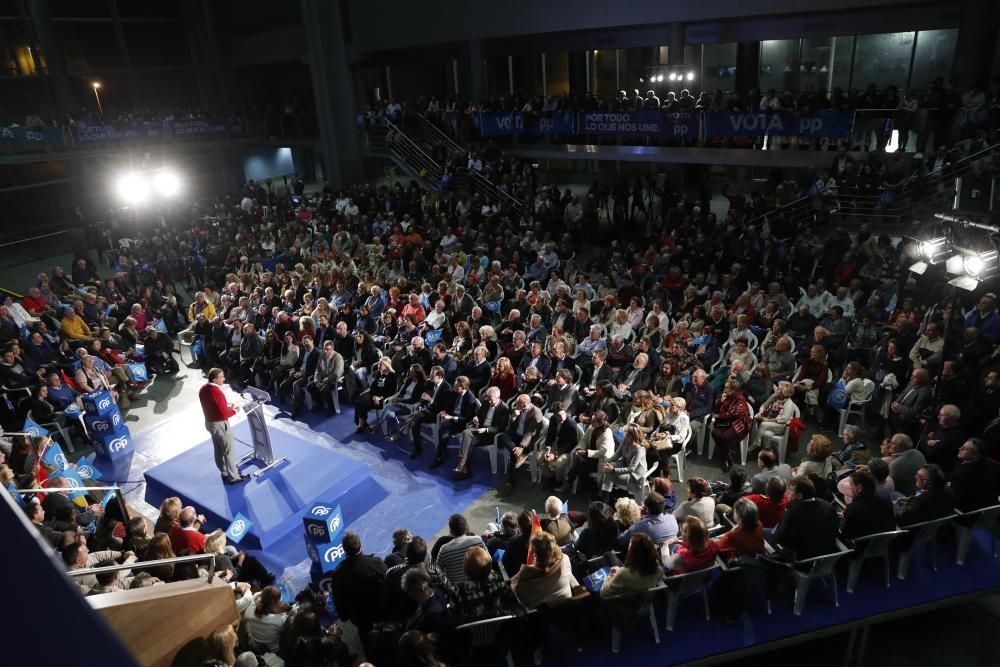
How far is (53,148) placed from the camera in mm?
18812

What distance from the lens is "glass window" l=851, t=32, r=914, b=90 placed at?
15.1 metres

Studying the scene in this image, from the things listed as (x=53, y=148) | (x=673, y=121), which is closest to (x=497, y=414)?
(x=673, y=121)

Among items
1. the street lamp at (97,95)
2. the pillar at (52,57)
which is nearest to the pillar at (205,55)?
the street lamp at (97,95)

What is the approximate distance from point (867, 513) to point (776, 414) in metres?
2.39

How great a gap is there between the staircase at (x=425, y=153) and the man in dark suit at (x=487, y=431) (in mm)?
8928

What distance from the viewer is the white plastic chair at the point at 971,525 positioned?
515cm

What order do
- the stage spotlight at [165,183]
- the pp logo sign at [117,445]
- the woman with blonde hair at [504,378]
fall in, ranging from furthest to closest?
the stage spotlight at [165,183] < the pp logo sign at [117,445] < the woman with blonde hair at [504,378]

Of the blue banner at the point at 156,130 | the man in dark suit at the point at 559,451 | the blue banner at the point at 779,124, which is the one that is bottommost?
the man in dark suit at the point at 559,451

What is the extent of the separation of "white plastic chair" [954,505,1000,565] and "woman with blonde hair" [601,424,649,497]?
258 cm

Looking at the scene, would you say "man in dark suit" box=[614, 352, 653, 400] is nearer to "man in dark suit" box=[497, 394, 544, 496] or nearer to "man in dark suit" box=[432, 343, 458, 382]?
"man in dark suit" box=[497, 394, 544, 496]

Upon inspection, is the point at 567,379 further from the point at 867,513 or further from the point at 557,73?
the point at 557,73

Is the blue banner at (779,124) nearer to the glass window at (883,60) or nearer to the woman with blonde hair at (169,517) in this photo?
the glass window at (883,60)

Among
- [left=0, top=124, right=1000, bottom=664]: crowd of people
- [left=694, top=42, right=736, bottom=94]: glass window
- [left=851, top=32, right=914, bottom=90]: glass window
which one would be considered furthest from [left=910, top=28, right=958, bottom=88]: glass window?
[left=0, top=124, right=1000, bottom=664]: crowd of people

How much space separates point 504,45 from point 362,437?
15.1 m
